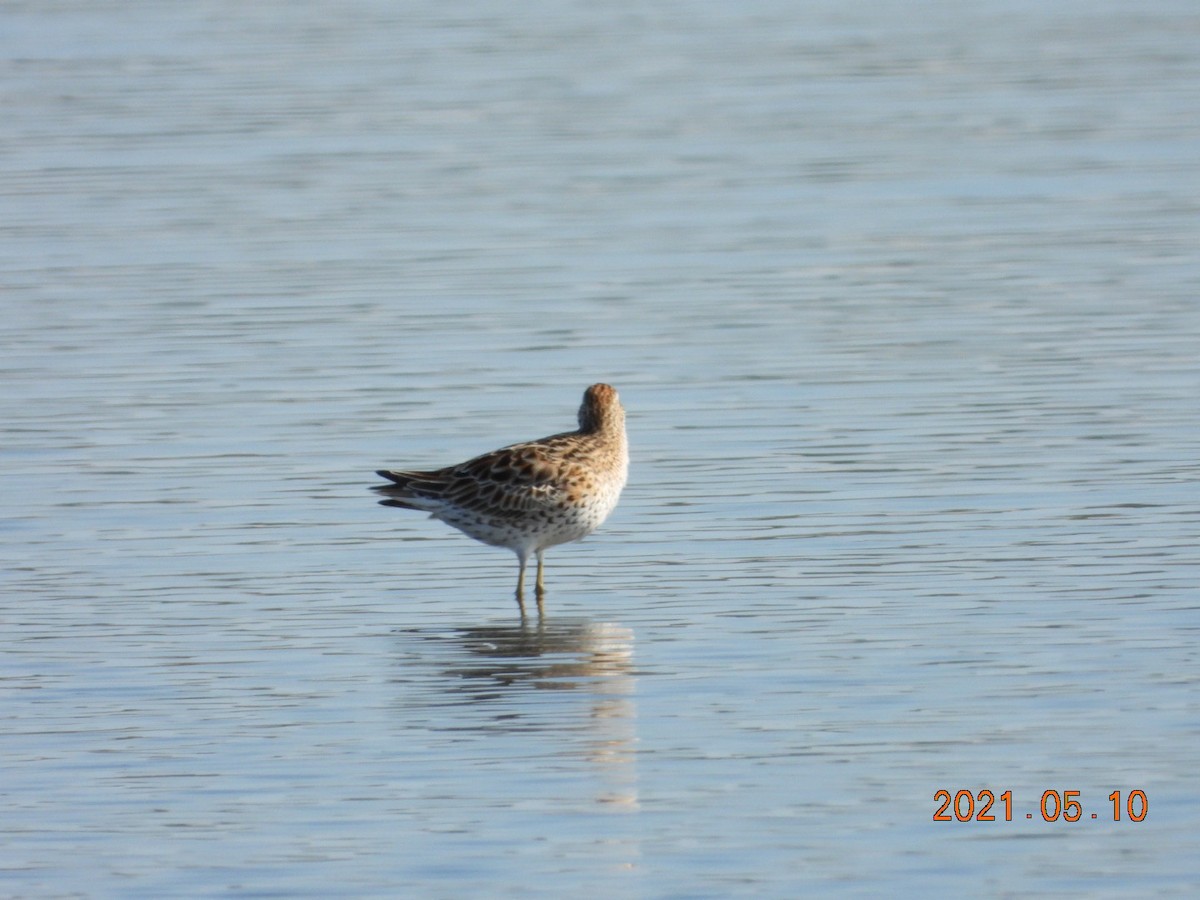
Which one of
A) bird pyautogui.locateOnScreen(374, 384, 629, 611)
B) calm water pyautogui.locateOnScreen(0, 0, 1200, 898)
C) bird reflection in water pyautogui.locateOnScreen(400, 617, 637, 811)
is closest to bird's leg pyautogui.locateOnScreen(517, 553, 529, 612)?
bird pyautogui.locateOnScreen(374, 384, 629, 611)

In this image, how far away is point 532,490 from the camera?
43.1 ft

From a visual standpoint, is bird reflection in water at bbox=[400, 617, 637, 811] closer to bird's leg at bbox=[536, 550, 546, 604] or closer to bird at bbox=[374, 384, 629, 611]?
bird's leg at bbox=[536, 550, 546, 604]

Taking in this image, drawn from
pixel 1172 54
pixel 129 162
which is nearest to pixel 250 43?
pixel 129 162

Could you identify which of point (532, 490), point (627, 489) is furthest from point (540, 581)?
point (627, 489)

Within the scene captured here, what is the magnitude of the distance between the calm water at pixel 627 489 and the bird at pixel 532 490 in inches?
15.0

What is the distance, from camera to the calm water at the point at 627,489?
9.45 meters

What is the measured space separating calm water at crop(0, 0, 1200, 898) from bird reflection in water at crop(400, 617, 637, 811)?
1.4 inches

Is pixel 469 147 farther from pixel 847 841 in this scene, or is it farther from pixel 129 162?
pixel 847 841

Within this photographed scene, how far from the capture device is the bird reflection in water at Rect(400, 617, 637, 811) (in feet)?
33.3

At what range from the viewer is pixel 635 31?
39719 millimetres

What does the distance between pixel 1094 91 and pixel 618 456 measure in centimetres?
1887

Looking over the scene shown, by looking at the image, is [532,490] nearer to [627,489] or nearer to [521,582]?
[521,582]

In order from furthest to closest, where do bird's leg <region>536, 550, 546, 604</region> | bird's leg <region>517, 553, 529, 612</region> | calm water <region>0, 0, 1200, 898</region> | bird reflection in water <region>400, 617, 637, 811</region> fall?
bird's leg <region>536, 550, 546, 604</region>, bird's leg <region>517, 553, 529, 612</region>, bird reflection in water <region>400, 617, 637, 811</region>, calm water <region>0, 0, 1200, 898</region>

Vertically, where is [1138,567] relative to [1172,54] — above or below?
below
